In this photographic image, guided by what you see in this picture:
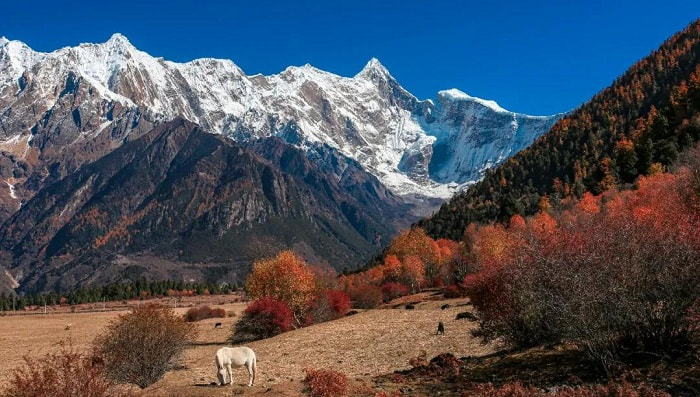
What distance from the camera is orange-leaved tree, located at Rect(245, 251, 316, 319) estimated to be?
71.6m

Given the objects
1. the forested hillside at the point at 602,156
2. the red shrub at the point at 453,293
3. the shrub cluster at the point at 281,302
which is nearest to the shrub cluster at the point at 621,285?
the shrub cluster at the point at 281,302

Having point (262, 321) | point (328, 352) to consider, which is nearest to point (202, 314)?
point (262, 321)

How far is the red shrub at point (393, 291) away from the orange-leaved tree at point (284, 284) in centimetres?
3947

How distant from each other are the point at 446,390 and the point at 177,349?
20.0 metres

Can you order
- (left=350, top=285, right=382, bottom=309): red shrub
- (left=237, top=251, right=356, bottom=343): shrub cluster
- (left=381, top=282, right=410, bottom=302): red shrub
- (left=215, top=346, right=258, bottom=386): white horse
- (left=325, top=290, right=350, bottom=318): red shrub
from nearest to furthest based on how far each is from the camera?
(left=215, top=346, right=258, bottom=386): white horse
(left=237, top=251, right=356, bottom=343): shrub cluster
(left=325, top=290, right=350, bottom=318): red shrub
(left=350, top=285, right=382, bottom=309): red shrub
(left=381, top=282, right=410, bottom=302): red shrub

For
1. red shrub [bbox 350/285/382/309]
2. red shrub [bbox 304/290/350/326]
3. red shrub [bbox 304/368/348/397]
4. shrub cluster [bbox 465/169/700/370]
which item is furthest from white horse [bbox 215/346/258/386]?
red shrub [bbox 350/285/382/309]

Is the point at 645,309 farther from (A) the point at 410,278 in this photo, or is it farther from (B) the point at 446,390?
(A) the point at 410,278

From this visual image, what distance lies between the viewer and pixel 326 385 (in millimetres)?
21156

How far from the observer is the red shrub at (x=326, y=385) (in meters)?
20.8

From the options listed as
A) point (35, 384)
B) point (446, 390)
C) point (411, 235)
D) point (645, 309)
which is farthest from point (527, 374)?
point (411, 235)

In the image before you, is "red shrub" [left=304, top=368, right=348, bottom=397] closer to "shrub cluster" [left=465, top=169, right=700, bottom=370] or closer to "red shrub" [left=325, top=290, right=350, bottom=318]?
"shrub cluster" [left=465, top=169, right=700, bottom=370]

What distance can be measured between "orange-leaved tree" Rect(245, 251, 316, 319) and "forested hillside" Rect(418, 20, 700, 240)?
87.0 metres

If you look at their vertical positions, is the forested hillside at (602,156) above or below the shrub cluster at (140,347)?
above

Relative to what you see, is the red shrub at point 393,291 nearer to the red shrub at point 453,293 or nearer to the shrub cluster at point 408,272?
the shrub cluster at point 408,272
